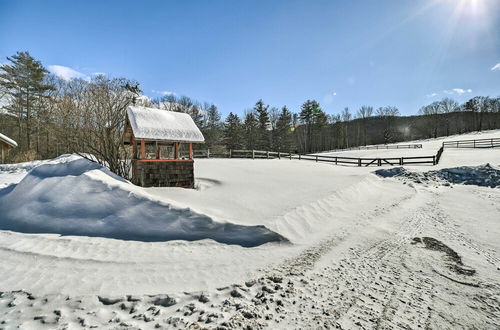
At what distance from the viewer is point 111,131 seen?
37.0 ft

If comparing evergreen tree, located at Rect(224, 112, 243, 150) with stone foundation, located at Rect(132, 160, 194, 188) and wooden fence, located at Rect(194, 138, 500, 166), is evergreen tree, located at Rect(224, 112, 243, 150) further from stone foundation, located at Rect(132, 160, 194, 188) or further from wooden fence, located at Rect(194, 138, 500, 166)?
stone foundation, located at Rect(132, 160, 194, 188)

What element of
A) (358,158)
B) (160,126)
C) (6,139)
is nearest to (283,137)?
(358,158)

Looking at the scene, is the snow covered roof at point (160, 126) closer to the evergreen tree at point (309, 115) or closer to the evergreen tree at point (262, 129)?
the evergreen tree at point (262, 129)

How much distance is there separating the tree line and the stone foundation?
2073 mm

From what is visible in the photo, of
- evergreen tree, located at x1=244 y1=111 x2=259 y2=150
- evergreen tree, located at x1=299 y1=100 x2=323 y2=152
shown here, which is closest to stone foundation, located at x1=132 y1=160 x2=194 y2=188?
evergreen tree, located at x1=244 y1=111 x2=259 y2=150

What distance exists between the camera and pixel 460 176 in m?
14.7

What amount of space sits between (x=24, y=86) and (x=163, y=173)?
27.4 metres

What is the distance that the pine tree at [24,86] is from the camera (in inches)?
942

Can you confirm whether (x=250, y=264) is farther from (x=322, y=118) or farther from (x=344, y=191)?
(x=322, y=118)

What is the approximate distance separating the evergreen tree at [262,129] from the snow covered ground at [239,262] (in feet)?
136

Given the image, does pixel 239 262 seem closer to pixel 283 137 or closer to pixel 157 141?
pixel 157 141

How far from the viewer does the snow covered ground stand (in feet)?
9.30

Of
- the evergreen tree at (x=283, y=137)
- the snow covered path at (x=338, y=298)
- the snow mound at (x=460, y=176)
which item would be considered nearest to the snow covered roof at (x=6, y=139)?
the snow covered path at (x=338, y=298)

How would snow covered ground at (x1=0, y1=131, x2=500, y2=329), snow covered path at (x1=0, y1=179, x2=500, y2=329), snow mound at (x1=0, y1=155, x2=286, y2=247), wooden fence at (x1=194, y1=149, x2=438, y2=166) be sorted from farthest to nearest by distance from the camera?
wooden fence at (x1=194, y1=149, x2=438, y2=166), snow mound at (x1=0, y1=155, x2=286, y2=247), snow covered ground at (x1=0, y1=131, x2=500, y2=329), snow covered path at (x1=0, y1=179, x2=500, y2=329)
